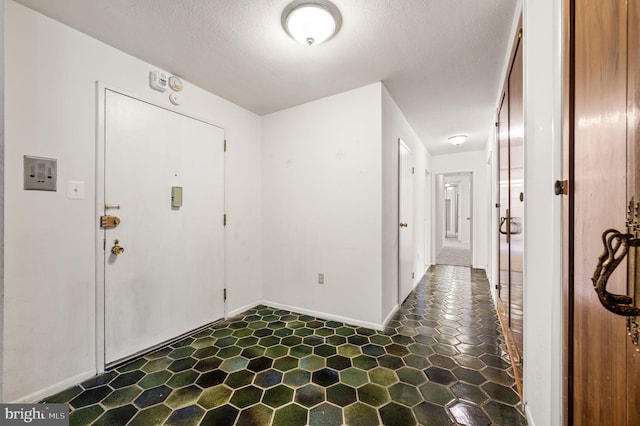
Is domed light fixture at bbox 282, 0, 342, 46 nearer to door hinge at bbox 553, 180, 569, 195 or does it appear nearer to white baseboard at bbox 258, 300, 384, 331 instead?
door hinge at bbox 553, 180, 569, 195

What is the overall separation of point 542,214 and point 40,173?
2.93m

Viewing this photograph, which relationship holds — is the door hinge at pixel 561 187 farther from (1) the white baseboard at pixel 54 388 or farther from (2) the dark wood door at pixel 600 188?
(1) the white baseboard at pixel 54 388

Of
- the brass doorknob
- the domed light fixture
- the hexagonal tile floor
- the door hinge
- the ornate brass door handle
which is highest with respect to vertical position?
the domed light fixture

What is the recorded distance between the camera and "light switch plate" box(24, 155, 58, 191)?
1664 mm

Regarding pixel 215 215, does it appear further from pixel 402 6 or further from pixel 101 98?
pixel 402 6

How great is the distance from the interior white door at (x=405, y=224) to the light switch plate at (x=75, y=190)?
10.0ft

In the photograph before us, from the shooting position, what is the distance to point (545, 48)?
3.95ft

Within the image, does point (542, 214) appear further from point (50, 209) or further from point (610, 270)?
point (50, 209)

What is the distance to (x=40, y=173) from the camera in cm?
171

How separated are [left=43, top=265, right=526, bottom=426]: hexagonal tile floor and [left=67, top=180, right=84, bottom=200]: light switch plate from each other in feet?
4.34

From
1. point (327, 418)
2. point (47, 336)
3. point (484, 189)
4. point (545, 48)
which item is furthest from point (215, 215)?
point (484, 189)

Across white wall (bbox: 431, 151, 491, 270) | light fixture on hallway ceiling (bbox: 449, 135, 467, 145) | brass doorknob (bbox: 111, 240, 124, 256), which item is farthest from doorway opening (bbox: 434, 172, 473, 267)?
brass doorknob (bbox: 111, 240, 124, 256)

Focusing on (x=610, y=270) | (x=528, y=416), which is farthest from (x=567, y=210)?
(x=528, y=416)

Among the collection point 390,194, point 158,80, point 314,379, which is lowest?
point 314,379
